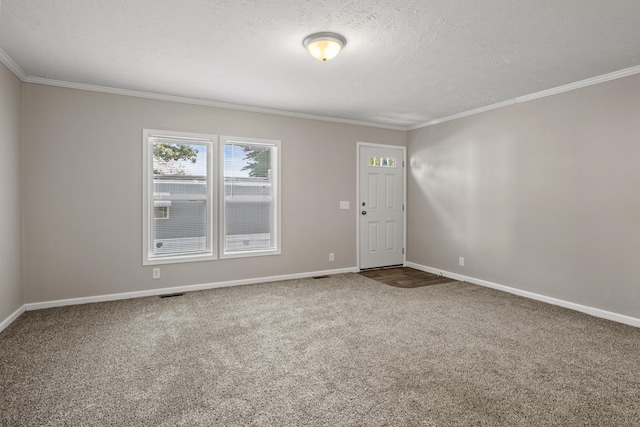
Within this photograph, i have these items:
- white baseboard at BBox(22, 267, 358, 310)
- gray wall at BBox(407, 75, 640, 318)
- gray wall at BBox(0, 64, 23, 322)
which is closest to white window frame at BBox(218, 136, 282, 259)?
white baseboard at BBox(22, 267, 358, 310)

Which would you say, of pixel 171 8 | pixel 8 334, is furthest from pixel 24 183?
pixel 171 8

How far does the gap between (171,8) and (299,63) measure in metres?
1.22

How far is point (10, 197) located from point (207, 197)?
1.95m

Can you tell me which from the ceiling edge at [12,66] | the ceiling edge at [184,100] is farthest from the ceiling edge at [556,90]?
the ceiling edge at [12,66]

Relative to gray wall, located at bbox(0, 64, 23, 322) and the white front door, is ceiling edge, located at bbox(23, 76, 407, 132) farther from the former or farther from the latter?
the white front door

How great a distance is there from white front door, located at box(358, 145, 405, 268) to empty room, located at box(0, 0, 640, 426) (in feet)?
0.14

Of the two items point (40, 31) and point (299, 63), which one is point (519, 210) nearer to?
point (299, 63)

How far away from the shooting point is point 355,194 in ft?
18.3

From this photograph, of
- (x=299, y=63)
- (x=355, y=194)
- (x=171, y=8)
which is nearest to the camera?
(x=171, y=8)

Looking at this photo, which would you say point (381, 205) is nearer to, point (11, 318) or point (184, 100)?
point (184, 100)

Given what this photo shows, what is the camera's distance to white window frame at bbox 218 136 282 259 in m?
4.54

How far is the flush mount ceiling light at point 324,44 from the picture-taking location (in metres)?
2.60

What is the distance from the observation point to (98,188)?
387 cm

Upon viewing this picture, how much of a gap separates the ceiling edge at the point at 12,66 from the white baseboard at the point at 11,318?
2388 mm
